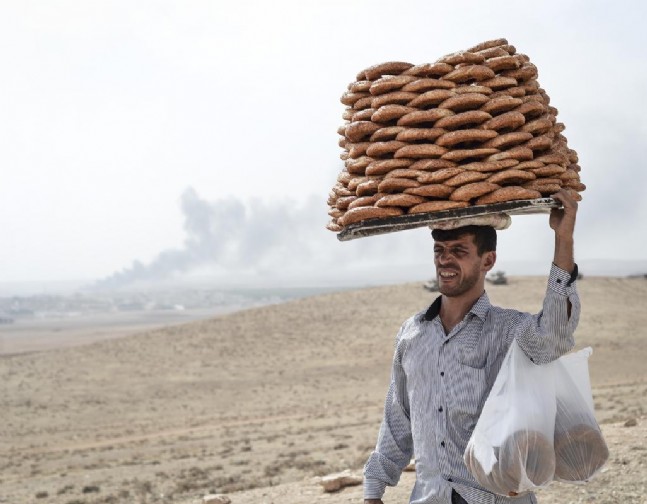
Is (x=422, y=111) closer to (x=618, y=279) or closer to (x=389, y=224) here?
(x=389, y=224)

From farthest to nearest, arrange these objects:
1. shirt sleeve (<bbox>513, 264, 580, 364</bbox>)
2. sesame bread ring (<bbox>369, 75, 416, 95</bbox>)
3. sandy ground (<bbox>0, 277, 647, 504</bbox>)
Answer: sandy ground (<bbox>0, 277, 647, 504</bbox>) < sesame bread ring (<bbox>369, 75, 416, 95</bbox>) < shirt sleeve (<bbox>513, 264, 580, 364</bbox>)

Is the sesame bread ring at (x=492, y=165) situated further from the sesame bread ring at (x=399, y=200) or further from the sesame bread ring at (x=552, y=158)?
the sesame bread ring at (x=399, y=200)

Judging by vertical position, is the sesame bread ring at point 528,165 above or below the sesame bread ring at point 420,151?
below

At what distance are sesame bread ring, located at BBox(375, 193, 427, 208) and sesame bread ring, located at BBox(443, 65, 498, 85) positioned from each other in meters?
0.54

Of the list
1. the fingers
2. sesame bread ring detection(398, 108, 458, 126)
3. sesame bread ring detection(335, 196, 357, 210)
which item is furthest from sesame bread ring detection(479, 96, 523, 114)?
sesame bread ring detection(335, 196, 357, 210)

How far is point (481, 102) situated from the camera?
119 inches

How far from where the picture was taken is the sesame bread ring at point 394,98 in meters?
3.10

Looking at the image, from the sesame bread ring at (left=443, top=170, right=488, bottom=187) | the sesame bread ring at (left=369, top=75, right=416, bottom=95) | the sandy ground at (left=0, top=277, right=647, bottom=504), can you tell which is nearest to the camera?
the sesame bread ring at (left=443, top=170, right=488, bottom=187)

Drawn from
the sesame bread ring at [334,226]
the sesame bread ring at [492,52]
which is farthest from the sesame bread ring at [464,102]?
the sesame bread ring at [334,226]

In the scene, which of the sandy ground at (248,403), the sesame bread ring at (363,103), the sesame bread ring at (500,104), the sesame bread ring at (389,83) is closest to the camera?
the sesame bread ring at (500,104)

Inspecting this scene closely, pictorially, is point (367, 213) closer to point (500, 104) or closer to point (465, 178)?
point (465, 178)

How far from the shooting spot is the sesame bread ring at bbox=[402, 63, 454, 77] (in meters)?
3.10

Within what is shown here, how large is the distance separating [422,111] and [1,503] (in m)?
10.0

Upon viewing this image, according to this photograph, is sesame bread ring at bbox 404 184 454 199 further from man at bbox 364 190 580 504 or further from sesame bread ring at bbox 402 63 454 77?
sesame bread ring at bbox 402 63 454 77
